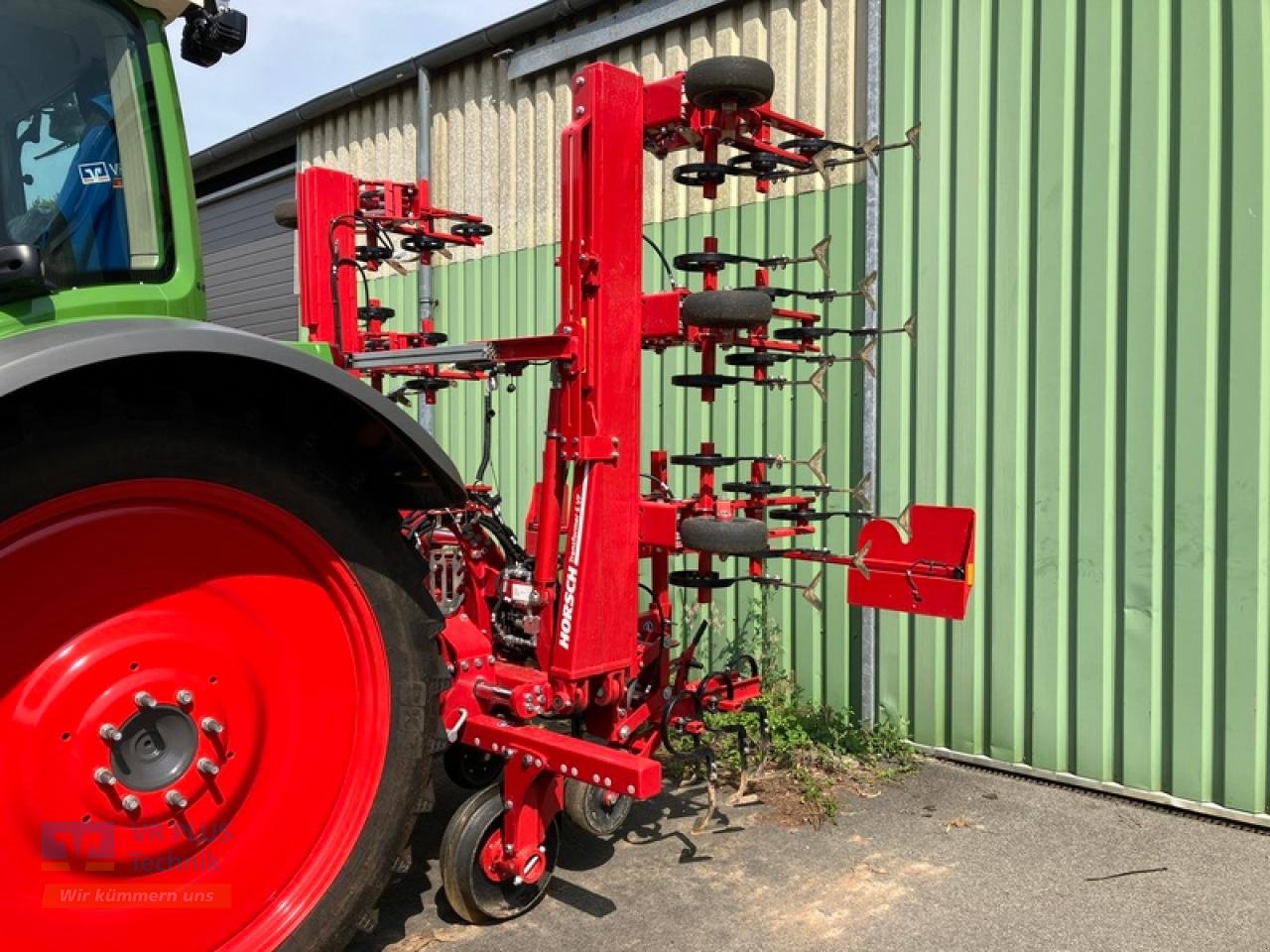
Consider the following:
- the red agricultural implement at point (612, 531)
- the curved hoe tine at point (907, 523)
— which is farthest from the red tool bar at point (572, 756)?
the curved hoe tine at point (907, 523)

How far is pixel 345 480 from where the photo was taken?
8.19 feet

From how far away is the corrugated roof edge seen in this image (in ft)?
21.2

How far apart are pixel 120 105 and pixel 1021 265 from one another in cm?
349

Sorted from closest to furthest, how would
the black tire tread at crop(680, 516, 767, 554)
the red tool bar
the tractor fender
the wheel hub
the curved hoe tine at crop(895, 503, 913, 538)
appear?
the tractor fender → the wheel hub → the red tool bar → the black tire tread at crop(680, 516, 767, 554) → the curved hoe tine at crop(895, 503, 913, 538)

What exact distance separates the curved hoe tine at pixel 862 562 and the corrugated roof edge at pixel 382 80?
409 centimetres

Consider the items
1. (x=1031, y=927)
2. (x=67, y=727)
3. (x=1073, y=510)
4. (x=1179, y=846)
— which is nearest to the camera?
(x=67, y=727)

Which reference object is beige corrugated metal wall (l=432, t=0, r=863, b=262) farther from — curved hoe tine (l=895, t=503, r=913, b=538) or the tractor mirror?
the tractor mirror

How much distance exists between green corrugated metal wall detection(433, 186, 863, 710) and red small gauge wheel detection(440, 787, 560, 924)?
2265 millimetres

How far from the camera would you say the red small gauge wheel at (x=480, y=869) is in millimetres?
3033

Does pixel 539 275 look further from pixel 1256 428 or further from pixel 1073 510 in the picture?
pixel 1256 428

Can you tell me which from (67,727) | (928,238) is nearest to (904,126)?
(928,238)

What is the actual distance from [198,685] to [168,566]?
27cm

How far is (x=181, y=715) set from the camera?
2178 mm

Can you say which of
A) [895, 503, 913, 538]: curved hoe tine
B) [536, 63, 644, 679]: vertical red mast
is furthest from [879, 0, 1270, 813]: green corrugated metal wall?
[536, 63, 644, 679]: vertical red mast
